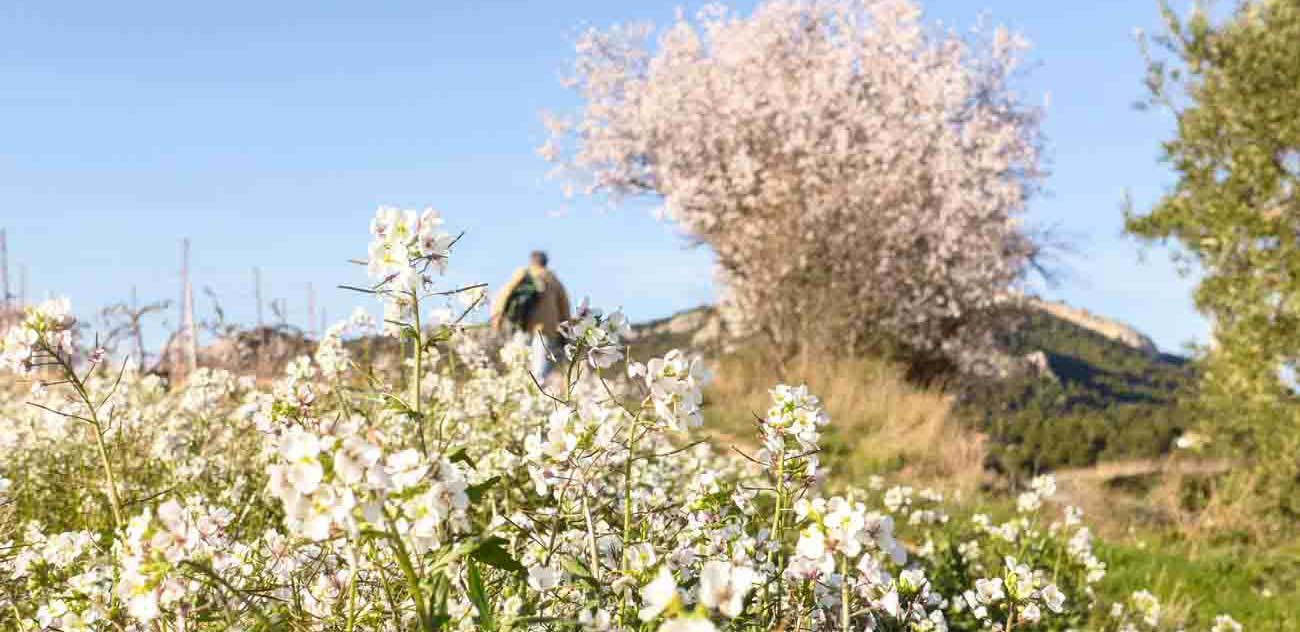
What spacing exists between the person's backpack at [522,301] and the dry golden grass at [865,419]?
10.7 ft

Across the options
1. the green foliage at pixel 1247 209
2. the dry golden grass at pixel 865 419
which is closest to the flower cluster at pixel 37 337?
the dry golden grass at pixel 865 419

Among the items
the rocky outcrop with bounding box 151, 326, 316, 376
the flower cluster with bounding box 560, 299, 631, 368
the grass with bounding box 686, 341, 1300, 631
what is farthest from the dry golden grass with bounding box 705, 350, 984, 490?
the flower cluster with bounding box 560, 299, 631, 368

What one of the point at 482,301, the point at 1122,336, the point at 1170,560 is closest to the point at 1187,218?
the point at 1170,560

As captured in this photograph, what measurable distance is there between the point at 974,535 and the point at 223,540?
15.5 feet

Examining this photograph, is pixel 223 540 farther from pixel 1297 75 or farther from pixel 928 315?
pixel 928 315

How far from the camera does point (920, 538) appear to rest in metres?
6.04

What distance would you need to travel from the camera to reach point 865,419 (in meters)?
13.4

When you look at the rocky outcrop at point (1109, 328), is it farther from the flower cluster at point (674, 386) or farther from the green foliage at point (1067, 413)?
the flower cluster at point (674, 386)

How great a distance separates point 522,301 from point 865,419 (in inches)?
216

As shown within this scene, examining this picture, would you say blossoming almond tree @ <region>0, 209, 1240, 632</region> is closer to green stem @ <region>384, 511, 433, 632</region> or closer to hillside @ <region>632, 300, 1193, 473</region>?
green stem @ <region>384, 511, 433, 632</region>

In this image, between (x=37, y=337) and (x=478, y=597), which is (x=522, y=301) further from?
(x=478, y=597)

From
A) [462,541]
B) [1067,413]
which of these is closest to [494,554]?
[462,541]

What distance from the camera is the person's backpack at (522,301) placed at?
14898 mm

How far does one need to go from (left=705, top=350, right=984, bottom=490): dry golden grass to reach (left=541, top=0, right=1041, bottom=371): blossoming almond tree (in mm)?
782
